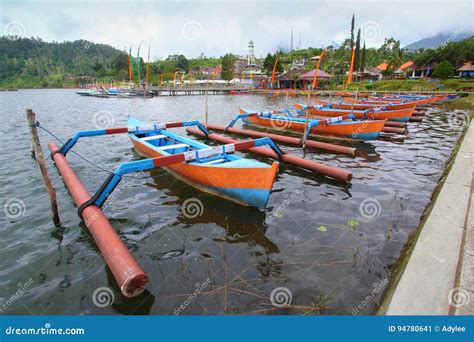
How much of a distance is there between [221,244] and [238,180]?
1.74 m

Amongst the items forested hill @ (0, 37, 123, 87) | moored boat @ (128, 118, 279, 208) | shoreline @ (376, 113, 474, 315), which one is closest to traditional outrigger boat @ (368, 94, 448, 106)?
moored boat @ (128, 118, 279, 208)

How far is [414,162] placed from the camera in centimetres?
1126

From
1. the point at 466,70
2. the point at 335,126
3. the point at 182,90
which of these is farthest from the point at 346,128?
the point at 182,90

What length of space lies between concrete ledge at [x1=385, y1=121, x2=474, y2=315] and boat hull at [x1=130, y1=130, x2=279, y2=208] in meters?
3.19

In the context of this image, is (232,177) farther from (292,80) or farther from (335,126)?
(292,80)

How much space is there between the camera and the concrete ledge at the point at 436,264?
3332mm

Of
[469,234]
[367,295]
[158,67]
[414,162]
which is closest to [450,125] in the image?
[414,162]

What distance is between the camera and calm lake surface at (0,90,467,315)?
14.8 feet

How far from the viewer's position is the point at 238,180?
696 cm

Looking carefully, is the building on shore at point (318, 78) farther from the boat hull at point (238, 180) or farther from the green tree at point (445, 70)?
the boat hull at point (238, 180)

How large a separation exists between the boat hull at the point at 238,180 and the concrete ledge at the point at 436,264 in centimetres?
319

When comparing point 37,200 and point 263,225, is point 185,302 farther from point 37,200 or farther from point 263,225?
point 37,200

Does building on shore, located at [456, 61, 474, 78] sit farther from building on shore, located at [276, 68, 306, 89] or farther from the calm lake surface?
the calm lake surface

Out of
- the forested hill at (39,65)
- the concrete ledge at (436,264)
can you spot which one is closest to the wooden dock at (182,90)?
the concrete ledge at (436,264)
